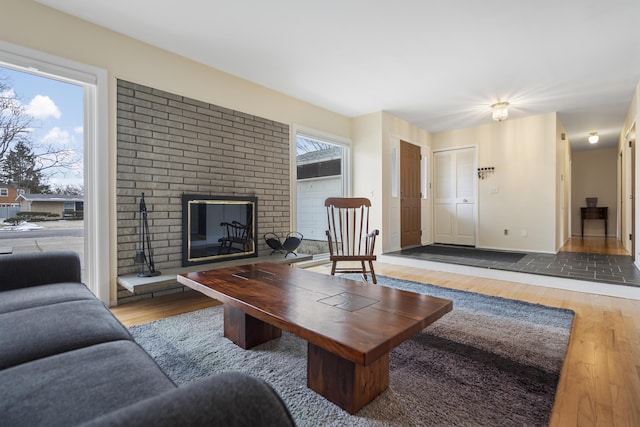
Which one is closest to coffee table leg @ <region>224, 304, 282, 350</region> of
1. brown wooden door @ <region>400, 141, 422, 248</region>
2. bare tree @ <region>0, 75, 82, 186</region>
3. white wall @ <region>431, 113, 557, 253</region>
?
bare tree @ <region>0, 75, 82, 186</region>

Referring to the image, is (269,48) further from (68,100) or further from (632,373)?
(632,373)

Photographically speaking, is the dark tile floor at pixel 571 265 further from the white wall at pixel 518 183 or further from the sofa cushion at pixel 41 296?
the sofa cushion at pixel 41 296

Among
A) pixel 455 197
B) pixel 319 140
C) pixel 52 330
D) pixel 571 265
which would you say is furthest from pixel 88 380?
pixel 455 197

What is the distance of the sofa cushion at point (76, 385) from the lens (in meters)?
0.64

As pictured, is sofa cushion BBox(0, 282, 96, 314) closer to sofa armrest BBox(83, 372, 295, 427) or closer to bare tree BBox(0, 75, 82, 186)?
bare tree BBox(0, 75, 82, 186)

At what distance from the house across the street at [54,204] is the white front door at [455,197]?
18.8 feet

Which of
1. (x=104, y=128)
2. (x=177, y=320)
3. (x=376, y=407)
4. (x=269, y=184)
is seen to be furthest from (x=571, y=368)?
→ (x=104, y=128)

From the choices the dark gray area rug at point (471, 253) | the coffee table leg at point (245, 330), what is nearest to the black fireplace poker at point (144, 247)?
the coffee table leg at point (245, 330)

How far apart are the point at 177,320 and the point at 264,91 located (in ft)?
9.52

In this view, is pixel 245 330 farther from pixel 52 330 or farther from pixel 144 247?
pixel 144 247

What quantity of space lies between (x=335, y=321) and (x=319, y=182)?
167 inches

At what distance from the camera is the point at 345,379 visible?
1.33m

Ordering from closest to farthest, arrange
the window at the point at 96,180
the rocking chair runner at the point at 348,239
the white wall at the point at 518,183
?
1. the window at the point at 96,180
2. the rocking chair runner at the point at 348,239
3. the white wall at the point at 518,183

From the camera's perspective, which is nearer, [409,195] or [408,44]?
[408,44]
